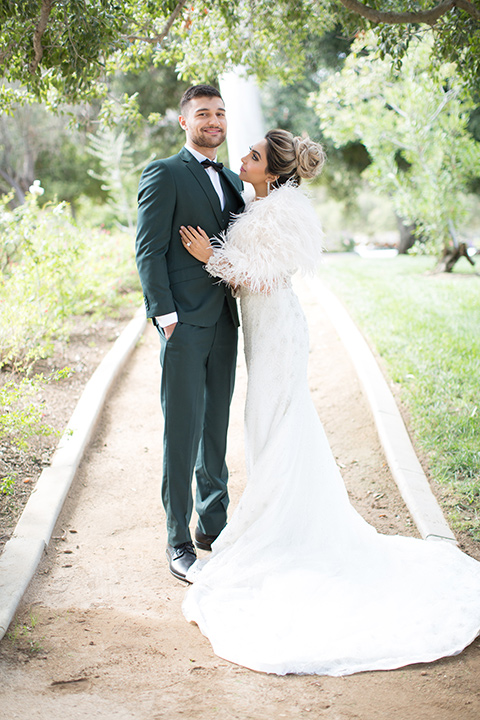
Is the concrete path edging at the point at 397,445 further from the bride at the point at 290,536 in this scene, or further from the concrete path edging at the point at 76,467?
the bride at the point at 290,536

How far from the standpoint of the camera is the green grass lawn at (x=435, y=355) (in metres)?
4.48

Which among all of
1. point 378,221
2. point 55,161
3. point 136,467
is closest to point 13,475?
point 136,467

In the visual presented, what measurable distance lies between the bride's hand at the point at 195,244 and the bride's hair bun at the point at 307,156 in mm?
651

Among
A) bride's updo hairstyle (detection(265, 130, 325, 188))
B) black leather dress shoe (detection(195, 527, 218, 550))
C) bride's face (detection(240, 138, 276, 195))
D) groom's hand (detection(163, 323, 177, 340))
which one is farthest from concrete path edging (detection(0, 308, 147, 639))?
bride's updo hairstyle (detection(265, 130, 325, 188))

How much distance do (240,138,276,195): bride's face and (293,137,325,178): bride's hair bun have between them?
16 centimetres

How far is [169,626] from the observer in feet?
9.67

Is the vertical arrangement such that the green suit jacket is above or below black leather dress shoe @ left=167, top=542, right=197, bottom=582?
above

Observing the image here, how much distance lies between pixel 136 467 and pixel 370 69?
1027 cm

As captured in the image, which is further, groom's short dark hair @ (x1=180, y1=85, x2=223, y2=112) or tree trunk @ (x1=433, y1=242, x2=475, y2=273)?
tree trunk @ (x1=433, y1=242, x2=475, y2=273)

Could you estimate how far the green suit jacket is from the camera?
326cm

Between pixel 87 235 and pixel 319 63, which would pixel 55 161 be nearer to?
pixel 319 63

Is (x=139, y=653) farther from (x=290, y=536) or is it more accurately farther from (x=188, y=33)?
(x=188, y=33)

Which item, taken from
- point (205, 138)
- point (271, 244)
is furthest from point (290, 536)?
point (205, 138)

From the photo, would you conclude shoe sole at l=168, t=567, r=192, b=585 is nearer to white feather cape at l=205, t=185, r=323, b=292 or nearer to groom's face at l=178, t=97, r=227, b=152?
white feather cape at l=205, t=185, r=323, b=292
